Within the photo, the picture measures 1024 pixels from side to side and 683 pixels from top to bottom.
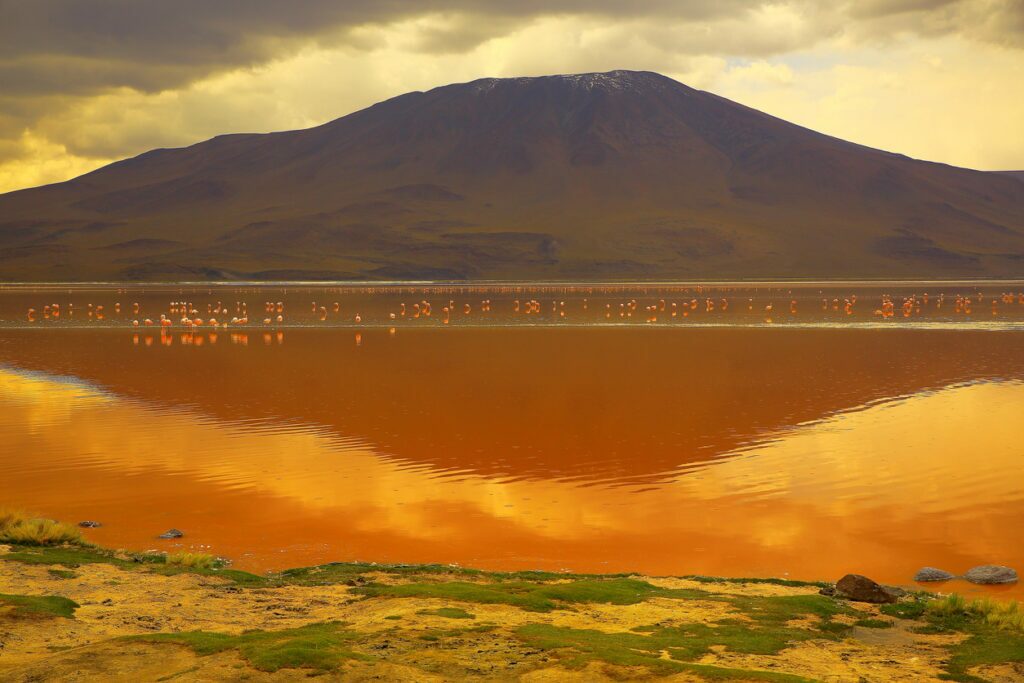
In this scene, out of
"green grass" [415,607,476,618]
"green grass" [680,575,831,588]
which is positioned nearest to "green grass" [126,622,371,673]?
"green grass" [415,607,476,618]

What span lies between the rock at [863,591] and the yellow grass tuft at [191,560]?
26.9 feet

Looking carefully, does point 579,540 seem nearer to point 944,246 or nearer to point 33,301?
point 33,301

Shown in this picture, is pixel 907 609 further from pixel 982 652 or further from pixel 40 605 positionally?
pixel 40 605

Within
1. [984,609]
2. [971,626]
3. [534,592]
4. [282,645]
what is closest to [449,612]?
[534,592]

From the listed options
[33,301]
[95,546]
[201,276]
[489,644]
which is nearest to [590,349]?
[95,546]

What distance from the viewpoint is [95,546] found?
14039 millimetres

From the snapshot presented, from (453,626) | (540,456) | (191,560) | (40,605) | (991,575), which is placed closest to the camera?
(453,626)

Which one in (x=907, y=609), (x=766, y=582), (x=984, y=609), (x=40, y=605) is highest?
(x=40, y=605)

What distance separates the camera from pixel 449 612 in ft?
34.9

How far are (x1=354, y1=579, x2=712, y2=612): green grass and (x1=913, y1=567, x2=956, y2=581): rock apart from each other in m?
3.35

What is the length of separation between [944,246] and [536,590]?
650 ft

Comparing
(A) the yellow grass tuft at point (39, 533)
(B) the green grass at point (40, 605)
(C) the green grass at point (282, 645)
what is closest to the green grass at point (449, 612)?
(C) the green grass at point (282, 645)

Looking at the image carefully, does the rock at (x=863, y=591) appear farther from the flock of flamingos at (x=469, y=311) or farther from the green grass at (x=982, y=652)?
the flock of flamingos at (x=469, y=311)

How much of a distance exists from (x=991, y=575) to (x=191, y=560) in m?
10.7
